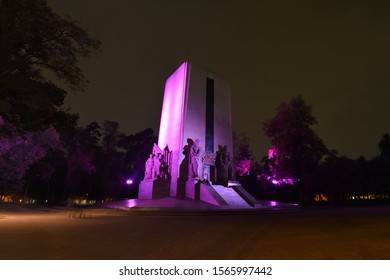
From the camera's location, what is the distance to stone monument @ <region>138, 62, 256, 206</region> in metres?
25.2

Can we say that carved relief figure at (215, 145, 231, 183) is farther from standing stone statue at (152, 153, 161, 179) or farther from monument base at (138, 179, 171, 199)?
standing stone statue at (152, 153, 161, 179)

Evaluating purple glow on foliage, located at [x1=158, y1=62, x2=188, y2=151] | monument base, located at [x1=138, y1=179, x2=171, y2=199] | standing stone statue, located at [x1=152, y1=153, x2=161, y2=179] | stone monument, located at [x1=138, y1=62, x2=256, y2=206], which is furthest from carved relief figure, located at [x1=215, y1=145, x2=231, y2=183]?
standing stone statue, located at [x1=152, y1=153, x2=161, y2=179]

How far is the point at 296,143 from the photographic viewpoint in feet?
101

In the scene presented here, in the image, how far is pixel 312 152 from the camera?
3023 centimetres

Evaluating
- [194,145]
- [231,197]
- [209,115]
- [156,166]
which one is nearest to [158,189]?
[156,166]

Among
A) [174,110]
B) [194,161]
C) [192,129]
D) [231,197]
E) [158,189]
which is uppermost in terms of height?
[174,110]

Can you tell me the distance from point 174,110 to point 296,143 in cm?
1537

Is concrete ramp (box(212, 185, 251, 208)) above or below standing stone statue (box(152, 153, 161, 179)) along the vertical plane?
below

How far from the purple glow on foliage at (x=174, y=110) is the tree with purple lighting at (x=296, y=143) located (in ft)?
40.7

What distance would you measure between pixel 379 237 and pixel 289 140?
2476cm

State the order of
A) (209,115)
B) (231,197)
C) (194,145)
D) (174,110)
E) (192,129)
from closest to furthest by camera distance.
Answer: (231,197), (194,145), (192,129), (174,110), (209,115)

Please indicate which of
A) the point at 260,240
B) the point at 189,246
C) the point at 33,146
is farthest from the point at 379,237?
the point at 33,146

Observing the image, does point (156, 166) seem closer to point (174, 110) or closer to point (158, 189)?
point (158, 189)

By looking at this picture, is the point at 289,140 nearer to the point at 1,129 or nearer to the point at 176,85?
the point at 176,85
